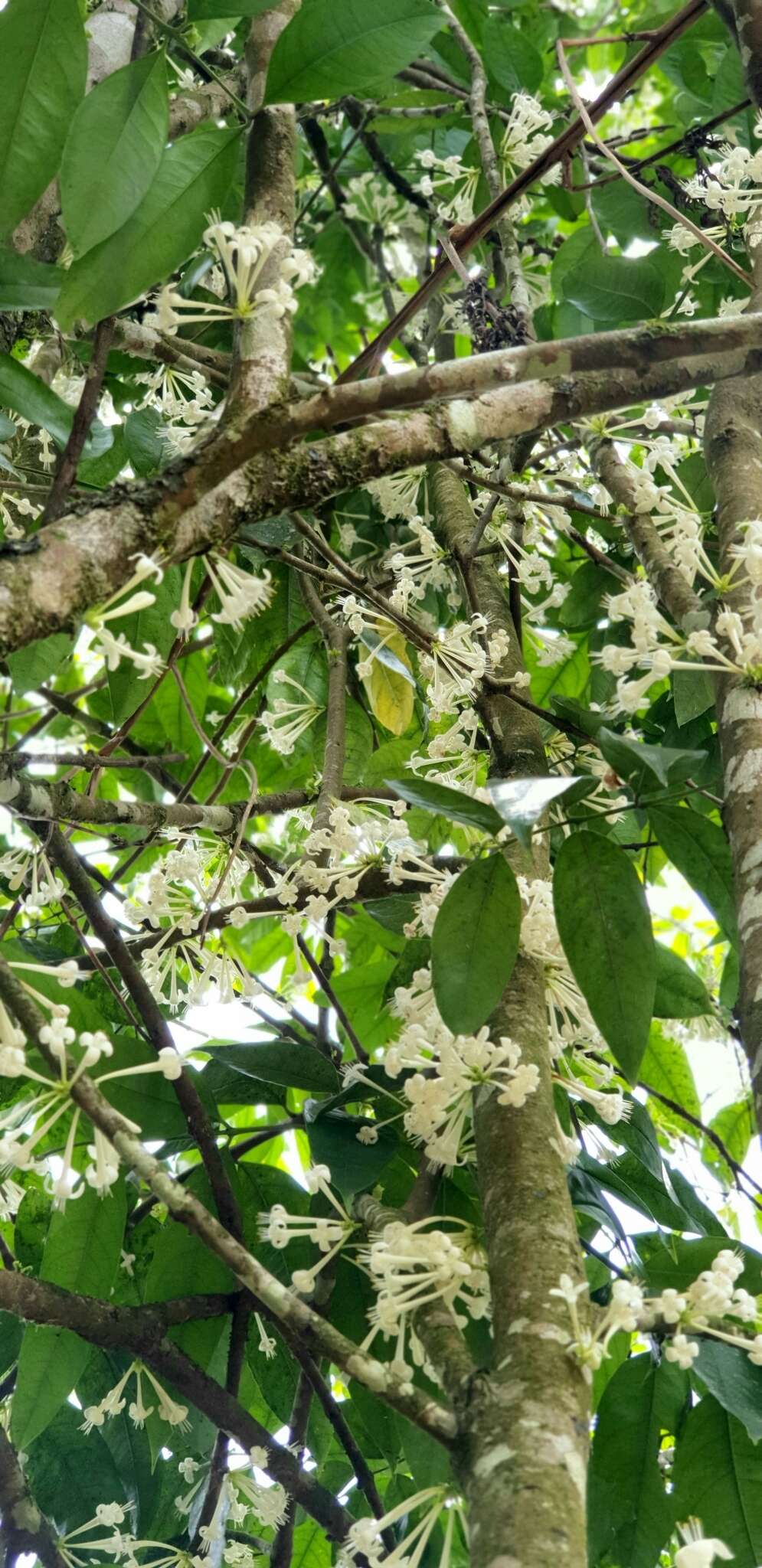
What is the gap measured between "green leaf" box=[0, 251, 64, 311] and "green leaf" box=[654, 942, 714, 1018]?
1.03 meters

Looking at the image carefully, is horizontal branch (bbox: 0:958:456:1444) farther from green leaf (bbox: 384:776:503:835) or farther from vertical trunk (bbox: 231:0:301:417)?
vertical trunk (bbox: 231:0:301:417)

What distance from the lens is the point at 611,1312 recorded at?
3.07 feet

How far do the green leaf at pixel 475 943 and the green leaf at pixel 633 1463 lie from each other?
556mm

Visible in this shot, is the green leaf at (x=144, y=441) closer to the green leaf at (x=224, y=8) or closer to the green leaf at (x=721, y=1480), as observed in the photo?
the green leaf at (x=224, y=8)

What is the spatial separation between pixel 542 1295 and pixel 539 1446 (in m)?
0.12

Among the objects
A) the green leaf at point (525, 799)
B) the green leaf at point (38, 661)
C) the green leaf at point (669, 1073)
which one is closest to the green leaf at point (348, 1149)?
the green leaf at point (525, 799)

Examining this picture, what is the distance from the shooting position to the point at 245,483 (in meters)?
1.03

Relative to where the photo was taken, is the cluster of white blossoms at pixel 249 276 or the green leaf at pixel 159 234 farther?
the green leaf at pixel 159 234

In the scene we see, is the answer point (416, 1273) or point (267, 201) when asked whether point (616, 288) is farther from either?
point (416, 1273)

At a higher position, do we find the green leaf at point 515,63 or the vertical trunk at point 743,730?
the green leaf at point 515,63

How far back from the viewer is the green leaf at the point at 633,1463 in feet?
4.50

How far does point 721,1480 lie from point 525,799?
2.77 feet

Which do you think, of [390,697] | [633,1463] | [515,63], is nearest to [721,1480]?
[633,1463]

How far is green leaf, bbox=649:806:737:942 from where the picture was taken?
1.23m
